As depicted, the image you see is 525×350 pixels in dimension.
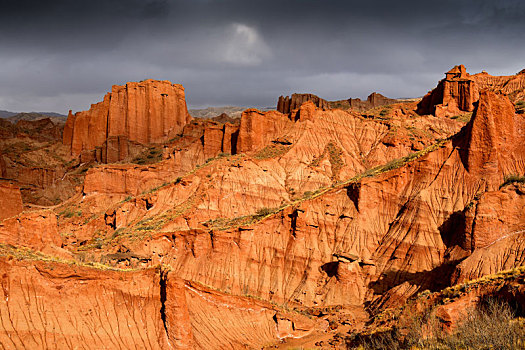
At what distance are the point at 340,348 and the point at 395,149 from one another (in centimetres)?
4561

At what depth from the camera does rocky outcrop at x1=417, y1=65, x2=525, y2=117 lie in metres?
74.5

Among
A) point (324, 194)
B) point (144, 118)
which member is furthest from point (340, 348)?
point (144, 118)

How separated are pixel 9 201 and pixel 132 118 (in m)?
56.8

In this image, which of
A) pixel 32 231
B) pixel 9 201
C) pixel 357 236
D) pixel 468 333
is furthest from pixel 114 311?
pixel 357 236

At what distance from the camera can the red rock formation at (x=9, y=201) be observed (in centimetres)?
3456

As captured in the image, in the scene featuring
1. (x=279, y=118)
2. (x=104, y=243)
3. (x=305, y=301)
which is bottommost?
→ (x=305, y=301)

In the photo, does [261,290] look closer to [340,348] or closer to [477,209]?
[340,348]

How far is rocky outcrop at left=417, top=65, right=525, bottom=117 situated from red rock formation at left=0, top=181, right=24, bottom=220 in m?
60.3

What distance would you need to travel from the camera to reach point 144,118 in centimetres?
9156

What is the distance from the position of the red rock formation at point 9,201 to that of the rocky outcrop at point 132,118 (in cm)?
5146

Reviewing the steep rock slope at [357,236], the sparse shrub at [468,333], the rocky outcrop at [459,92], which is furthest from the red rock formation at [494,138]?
the rocky outcrop at [459,92]

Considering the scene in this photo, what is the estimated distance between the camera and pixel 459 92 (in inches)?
2990

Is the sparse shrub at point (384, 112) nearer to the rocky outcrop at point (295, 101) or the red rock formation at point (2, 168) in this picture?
the rocky outcrop at point (295, 101)

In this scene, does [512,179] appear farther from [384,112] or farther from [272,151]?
[384,112]
